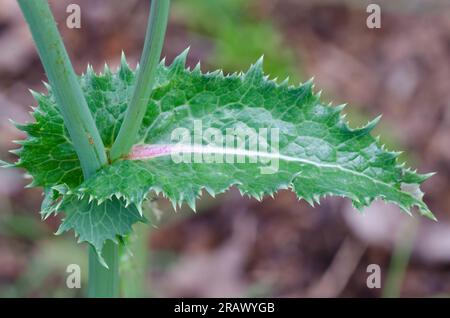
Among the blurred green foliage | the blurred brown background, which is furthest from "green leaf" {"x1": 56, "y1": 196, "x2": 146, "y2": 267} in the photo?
the blurred green foliage

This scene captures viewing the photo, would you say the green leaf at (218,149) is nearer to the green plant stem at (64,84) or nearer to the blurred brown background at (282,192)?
the green plant stem at (64,84)

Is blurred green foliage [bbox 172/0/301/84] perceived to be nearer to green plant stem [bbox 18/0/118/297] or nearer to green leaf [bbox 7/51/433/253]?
green leaf [bbox 7/51/433/253]

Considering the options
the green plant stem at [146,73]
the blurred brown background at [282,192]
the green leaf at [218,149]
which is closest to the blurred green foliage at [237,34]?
the blurred brown background at [282,192]

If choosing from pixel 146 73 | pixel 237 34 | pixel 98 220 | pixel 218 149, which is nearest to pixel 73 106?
pixel 146 73

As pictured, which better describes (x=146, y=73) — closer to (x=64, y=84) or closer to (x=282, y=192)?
(x=64, y=84)

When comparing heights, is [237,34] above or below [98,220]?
above

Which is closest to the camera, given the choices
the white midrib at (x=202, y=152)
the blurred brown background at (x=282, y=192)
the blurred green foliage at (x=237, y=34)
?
the white midrib at (x=202, y=152)

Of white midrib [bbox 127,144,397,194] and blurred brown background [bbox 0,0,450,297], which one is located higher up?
blurred brown background [bbox 0,0,450,297]
